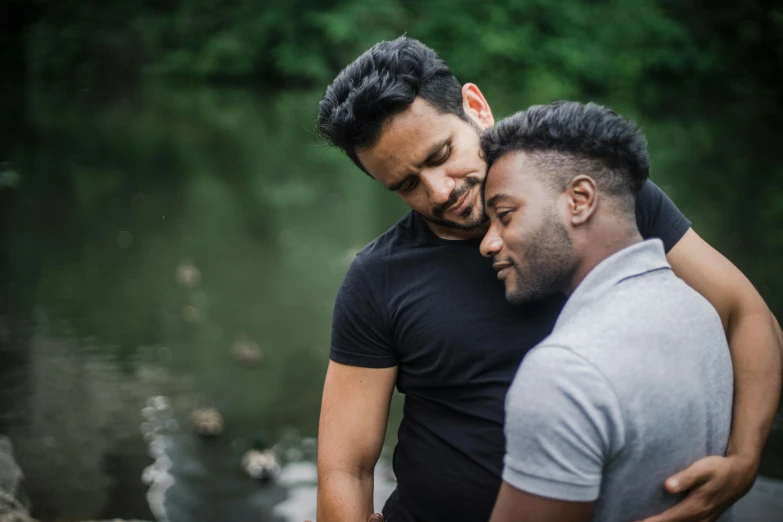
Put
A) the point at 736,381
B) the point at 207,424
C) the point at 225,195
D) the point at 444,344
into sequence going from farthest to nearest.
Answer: the point at 225,195
the point at 207,424
the point at 444,344
the point at 736,381

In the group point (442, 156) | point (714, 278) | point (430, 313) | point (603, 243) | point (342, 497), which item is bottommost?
point (342, 497)

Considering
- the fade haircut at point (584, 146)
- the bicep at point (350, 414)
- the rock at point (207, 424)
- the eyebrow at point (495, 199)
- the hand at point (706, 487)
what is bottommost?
the rock at point (207, 424)

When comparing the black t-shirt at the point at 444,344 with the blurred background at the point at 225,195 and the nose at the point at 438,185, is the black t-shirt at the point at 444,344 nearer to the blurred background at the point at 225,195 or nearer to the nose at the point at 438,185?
the nose at the point at 438,185

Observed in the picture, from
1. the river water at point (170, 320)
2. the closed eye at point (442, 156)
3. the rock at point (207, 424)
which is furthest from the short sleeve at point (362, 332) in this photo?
the rock at point (207, 424)

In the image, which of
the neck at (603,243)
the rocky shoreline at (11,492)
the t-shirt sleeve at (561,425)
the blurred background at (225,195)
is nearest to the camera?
the t-shirt sleeve at (561,425)

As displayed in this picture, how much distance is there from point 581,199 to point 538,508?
21.7 inches

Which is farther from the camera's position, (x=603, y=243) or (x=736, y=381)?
(x=736, y=381)

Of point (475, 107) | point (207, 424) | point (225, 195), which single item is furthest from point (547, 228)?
point (225, 195)

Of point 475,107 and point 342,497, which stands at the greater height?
point 475,107

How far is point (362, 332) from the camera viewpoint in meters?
1.96

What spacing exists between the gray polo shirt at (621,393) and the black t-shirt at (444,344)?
1.60ft

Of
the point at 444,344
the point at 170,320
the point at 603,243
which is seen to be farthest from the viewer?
the point at 170,320

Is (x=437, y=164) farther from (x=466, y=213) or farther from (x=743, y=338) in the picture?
(x=743, y=338)

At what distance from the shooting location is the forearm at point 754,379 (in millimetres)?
1656
